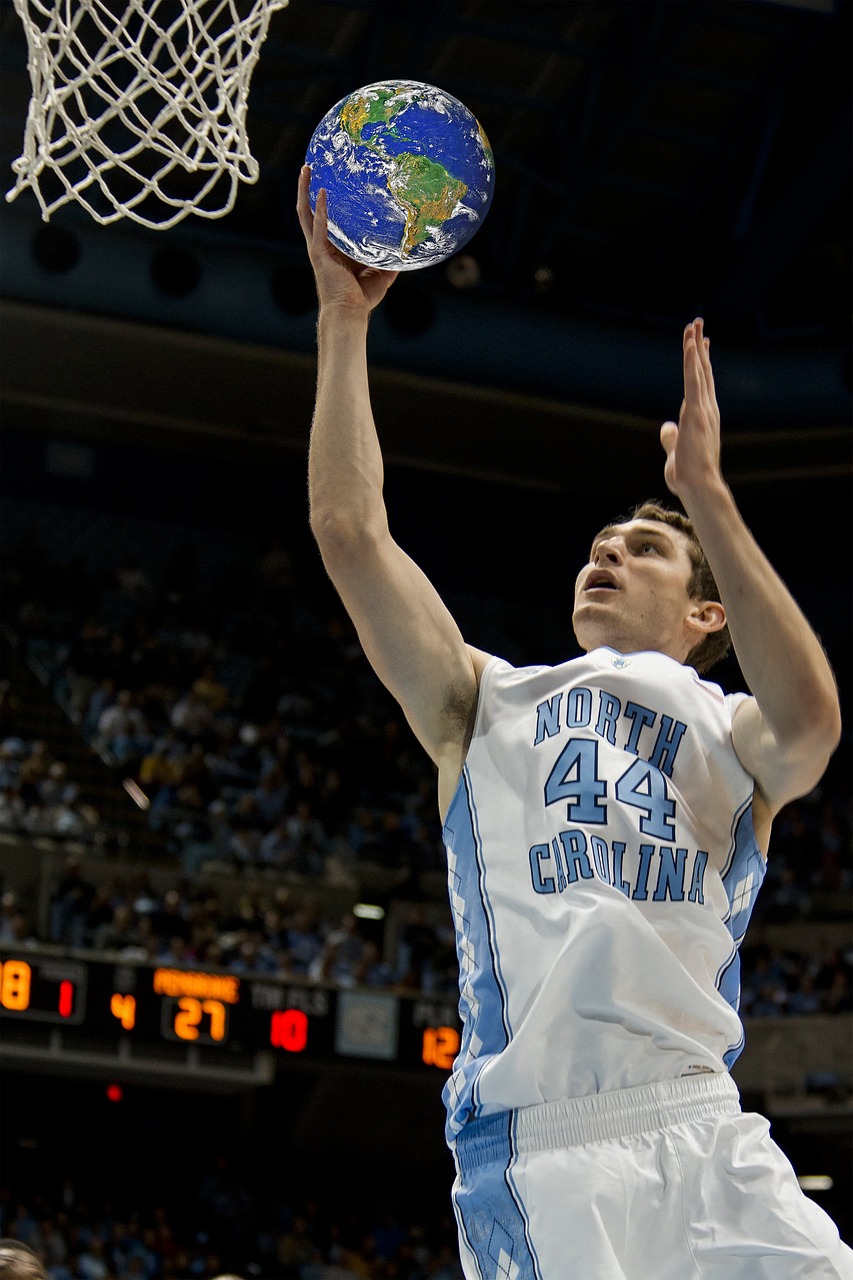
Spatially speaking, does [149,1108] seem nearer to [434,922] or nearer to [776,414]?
[434,922]

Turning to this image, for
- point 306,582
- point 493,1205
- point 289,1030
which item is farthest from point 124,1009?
point 493,1205

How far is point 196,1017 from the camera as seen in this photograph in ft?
42.6

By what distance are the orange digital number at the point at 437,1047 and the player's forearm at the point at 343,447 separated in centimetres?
1149

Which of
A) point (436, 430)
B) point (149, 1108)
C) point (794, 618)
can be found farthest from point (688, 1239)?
point (436, 430)

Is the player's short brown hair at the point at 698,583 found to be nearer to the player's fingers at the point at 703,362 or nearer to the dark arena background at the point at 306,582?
the player's fingers at the point at 703,362

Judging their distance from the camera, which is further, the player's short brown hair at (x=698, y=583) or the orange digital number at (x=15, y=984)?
the orange digital number at (x=15, y=984)

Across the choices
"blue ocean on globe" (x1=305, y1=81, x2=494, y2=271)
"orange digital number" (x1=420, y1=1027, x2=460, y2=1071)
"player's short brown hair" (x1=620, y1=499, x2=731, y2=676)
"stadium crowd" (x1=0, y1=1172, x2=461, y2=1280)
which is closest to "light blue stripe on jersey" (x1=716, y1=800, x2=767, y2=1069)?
"player's short brown hair" (x1=620, y1=499, x2=731, y2=676)

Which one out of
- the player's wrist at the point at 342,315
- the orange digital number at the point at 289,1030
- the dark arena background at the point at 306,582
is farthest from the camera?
the dark arena background at the point at 306,582

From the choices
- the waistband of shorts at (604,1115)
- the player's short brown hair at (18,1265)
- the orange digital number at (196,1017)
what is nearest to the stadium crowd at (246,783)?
the orange digital number at (196,1017)

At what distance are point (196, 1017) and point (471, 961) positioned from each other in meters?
10.8

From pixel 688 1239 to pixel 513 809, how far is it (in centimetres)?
69

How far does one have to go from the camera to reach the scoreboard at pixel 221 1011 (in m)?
12.6

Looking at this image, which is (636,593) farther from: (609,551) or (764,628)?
(764,628)

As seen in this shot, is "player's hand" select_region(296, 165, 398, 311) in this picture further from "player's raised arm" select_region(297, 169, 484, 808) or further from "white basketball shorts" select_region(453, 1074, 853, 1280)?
"white basketball shorts" select_region(453, 1074, 853, 1280)
